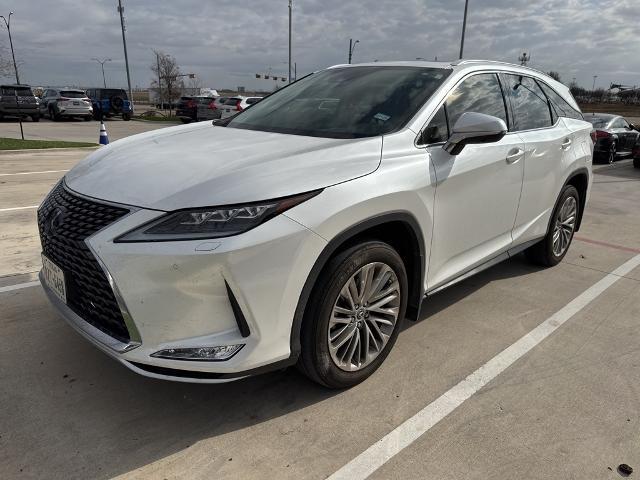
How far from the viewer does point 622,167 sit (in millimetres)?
14172

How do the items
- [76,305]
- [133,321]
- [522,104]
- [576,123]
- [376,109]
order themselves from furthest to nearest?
[576,123]
[522,104]
[376,109]
[76,305]
[133,321]

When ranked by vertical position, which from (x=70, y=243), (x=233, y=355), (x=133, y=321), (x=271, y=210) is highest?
(x=271, y=210)

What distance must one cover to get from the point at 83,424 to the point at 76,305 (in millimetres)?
593

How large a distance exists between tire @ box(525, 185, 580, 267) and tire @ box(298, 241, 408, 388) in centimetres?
235

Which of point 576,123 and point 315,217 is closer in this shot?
point 315,217

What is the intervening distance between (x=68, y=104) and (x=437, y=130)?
1076 inches

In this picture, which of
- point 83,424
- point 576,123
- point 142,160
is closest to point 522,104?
point 576,123

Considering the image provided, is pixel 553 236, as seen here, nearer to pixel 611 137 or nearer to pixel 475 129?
pixel 475 129

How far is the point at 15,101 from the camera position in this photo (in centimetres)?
2425

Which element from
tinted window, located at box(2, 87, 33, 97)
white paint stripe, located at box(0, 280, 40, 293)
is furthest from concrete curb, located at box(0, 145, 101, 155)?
tinted window, located at box(2, 87, 33, 97)

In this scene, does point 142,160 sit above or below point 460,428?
above

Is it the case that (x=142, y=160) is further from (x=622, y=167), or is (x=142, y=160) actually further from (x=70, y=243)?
(x=622, y=167)

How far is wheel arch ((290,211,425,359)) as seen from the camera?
2350mm

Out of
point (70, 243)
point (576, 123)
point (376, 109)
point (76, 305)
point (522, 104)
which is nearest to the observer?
point (70, 243)
